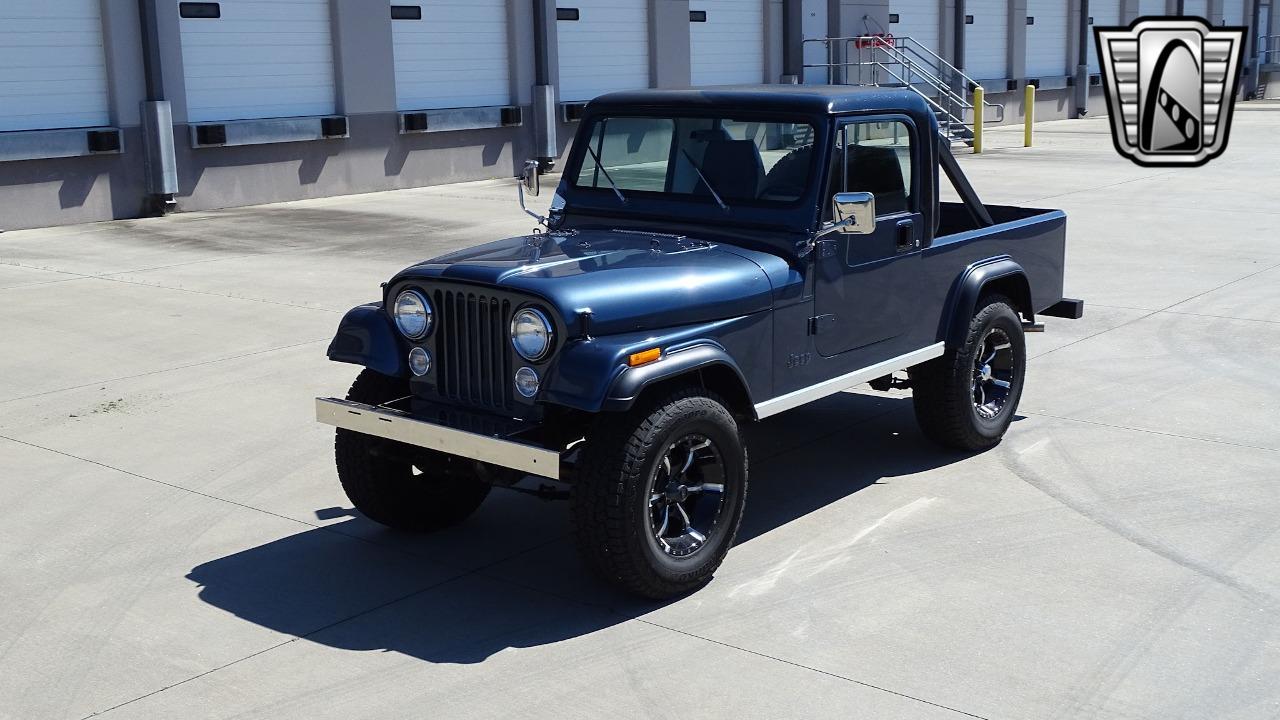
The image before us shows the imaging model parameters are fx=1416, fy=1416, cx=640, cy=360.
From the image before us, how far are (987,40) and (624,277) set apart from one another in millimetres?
30823

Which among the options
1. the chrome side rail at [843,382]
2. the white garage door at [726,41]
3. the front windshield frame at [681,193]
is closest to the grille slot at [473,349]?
the chrome side rail at [843,382]

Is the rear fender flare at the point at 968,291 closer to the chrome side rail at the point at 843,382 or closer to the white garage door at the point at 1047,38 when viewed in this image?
the chrome side rail at the point at 843,382

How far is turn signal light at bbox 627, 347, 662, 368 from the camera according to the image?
4965mm

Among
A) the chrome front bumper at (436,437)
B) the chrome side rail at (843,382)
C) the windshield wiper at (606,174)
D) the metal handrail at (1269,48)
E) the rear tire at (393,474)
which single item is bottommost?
the rear tire at (393,474)

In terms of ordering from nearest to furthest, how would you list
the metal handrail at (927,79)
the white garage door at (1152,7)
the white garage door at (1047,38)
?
the metal handrail at (927,79)
the white garage door at (1047,38)
the white garage door at (1152,7)

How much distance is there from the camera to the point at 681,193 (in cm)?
627

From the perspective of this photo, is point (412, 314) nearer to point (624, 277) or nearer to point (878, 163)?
point (624, 277)

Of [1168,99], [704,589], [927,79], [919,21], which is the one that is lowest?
[704,589]

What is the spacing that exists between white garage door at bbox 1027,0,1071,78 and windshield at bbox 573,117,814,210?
103ft

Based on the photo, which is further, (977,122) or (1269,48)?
(1269,48)

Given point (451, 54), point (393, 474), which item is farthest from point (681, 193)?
point (451, 54)

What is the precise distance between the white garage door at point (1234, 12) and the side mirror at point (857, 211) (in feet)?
154

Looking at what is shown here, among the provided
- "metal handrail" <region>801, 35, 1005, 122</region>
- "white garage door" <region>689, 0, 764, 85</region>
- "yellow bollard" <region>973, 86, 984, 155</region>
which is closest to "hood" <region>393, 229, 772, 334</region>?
"white garage door" <region>689, 0, 764, 85</region>

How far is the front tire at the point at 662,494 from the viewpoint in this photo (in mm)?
4957
